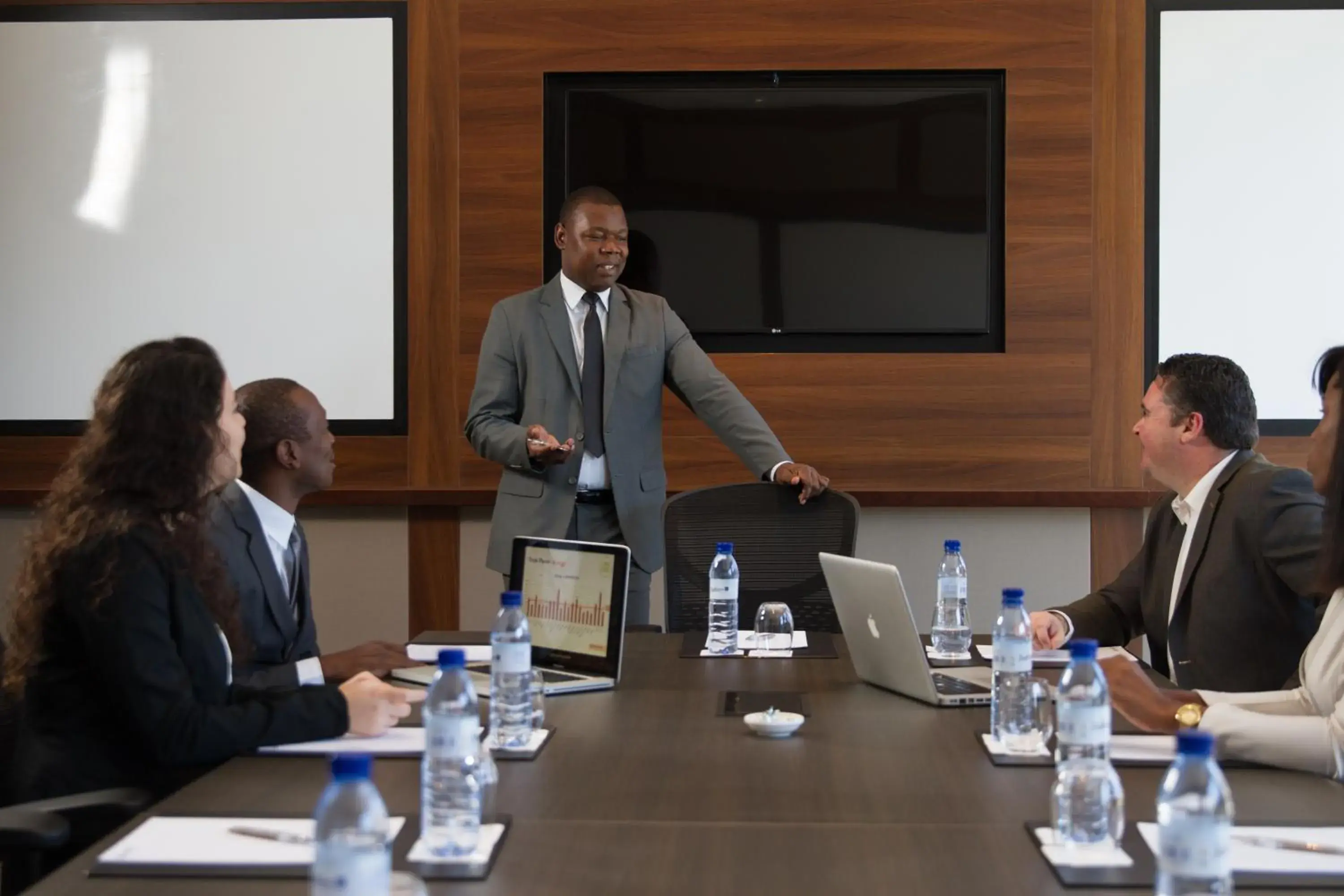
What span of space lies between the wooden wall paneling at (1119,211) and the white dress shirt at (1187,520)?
1968mm

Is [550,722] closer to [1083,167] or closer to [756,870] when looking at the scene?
[756,870]

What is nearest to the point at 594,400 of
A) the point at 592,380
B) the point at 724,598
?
the point at 592,380

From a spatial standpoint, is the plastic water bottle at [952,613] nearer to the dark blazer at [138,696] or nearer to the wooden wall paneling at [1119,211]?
the dark blazer at [138,696]

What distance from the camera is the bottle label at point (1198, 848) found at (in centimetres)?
135

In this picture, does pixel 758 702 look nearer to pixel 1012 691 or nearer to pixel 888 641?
pixel 888 641

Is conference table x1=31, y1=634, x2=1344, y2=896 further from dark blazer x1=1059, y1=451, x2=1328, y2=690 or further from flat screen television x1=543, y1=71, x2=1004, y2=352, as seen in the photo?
flat screen television x1=543, y1=71, x2=1004, y2=352

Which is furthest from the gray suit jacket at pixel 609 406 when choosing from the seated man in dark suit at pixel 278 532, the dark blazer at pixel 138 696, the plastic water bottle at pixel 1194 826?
the plastic water bottle at pixel 1194 826

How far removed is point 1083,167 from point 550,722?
11.5ft

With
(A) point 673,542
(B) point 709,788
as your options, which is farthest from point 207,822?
(A) point 673,542

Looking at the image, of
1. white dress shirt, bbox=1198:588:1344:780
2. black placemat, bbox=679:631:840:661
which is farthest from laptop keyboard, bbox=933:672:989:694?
white dress shirt, bbox=1198:588:1344:780

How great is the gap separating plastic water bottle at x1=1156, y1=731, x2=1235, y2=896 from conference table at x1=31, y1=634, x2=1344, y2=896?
0.80ft

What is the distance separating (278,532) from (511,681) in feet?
3.18

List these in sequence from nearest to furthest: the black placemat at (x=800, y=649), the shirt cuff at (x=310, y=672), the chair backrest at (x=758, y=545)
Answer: the shirt cuff at (x=310, y=672), the black placemat at (x=800, y=649), the chair backrest at (x=758, y=545)

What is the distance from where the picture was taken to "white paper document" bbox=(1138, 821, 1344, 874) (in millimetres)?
1644
